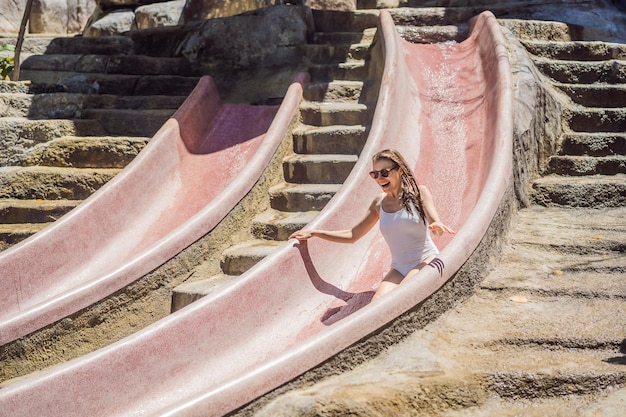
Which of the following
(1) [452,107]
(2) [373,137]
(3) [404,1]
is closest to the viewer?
(2) [373,137]

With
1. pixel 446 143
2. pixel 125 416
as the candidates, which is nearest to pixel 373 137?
pixel 446 143

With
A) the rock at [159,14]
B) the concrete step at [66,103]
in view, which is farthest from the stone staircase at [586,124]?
the rock at [159,14]

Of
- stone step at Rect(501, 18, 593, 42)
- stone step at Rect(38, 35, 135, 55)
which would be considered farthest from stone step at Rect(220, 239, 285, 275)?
stone step at Rect(38, 35, 135, 55)

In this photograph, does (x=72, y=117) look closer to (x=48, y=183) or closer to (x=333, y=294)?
(x=48, y=183)

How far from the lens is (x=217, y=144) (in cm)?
713

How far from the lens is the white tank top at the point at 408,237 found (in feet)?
14.6

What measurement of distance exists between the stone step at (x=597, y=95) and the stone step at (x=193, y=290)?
3887 millimetres

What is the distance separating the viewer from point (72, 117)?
7.38 metres

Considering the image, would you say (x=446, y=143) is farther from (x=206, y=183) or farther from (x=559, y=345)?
(x=559, y=345)

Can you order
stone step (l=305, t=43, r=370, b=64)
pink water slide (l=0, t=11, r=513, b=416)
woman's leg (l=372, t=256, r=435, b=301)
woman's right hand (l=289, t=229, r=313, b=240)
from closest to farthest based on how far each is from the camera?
pink water slide (l=0, t=11, r=513, b=416) < woman's leg (l=372, t=256, r=435, b=301) < woman's right hand (l=289, t=229, r=313, b=240) < stone step (l=305, t=43, r=370, b=64)

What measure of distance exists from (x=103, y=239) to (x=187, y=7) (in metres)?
8.67

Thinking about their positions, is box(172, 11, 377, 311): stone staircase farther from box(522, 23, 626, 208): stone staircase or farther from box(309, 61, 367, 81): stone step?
box(522, 23, 626, 208): stone staircase

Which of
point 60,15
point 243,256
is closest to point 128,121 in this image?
point 243,256

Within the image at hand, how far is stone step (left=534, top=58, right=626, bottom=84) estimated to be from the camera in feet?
24.5
